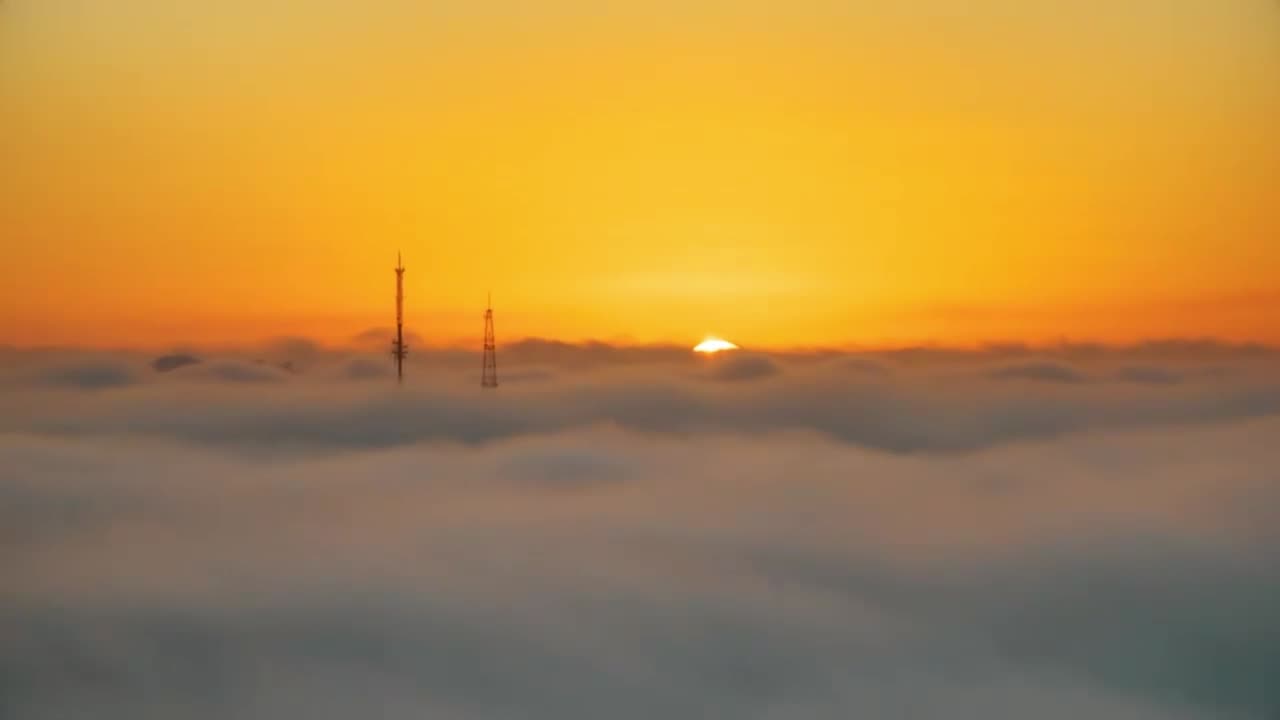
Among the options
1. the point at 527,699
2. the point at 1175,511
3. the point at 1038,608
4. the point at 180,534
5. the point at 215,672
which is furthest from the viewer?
the point at 1175,511

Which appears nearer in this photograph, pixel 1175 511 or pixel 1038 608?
pixel 1038 608

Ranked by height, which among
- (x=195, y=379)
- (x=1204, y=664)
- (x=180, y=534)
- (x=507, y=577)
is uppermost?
(x=195, y=379)

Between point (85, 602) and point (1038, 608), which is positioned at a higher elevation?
point (85, 602)

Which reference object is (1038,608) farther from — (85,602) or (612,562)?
(85,602)

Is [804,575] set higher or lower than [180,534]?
lower

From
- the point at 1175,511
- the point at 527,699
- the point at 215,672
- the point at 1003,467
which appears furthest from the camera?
the point at 1003,467

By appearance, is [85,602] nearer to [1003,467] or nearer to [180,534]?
[180,534]

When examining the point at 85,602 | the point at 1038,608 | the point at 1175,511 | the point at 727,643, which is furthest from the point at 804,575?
the point at 85,602

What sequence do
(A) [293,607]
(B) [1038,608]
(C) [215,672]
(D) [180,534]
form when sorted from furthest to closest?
(B) [1038,608]
(D) [180,534]
(A) [293,607]
(C) [215,672]

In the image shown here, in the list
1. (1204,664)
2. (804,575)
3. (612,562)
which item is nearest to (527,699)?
(612,562)
